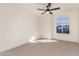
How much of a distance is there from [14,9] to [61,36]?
156 inches

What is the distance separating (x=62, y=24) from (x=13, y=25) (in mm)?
3917

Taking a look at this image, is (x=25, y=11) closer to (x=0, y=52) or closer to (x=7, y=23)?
(x=7, y=23)

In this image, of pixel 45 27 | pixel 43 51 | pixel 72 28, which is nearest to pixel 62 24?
pixel 72 28

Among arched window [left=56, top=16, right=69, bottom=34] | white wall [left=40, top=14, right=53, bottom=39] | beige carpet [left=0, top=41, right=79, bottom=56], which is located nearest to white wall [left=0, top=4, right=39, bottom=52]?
beige carpet [left=0, top=41, right=79, bottom=56]

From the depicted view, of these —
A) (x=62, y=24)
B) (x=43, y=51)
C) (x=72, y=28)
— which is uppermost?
(x=62, y=24)

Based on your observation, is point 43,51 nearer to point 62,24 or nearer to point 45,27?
point 62,24

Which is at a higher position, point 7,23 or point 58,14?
point 58,14

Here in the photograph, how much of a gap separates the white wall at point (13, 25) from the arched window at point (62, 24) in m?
2.38

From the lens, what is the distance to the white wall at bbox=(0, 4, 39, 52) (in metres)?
3.91

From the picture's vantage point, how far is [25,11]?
552 cm

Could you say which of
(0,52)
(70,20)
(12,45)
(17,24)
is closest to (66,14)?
(70,20)

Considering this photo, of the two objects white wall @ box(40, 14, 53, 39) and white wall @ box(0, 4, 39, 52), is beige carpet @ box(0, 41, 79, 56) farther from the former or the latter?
white wall @ box(40, 14, 53, 39)

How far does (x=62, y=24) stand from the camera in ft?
24.6

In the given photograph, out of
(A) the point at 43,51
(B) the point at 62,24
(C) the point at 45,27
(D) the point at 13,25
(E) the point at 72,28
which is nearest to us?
(A) the point at 43,51
